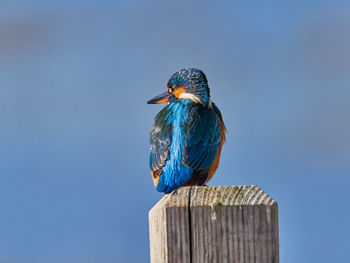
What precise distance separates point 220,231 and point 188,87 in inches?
142

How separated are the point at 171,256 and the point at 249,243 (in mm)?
253

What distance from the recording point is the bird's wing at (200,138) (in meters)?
4.56

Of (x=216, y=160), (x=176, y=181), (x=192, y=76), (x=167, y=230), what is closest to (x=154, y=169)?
(x=176, y=181)

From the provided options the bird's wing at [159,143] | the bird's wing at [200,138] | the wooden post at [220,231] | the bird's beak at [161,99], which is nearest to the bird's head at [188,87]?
the bird's beak at [161,99]

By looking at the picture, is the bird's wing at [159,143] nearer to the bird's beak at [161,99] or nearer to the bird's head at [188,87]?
the bird's head at [188,87]

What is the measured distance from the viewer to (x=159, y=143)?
185 inches

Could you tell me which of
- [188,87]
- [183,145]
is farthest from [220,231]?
[188,87]

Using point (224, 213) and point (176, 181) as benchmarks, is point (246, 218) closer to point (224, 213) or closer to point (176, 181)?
point (224, 213)

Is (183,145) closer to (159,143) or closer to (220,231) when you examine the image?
(159,143)

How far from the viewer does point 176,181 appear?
4.49 m

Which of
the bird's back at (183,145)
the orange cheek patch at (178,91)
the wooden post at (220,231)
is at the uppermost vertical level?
the orange cheek patch at (178,91)

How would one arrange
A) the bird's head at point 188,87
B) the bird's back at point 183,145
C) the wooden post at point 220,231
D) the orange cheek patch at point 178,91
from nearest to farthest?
1. the wooden post at point 220,231
2. the bird's back at point 183,145
3. the bird's head at point 188,87
4. the orange cheek patch at point 178,91

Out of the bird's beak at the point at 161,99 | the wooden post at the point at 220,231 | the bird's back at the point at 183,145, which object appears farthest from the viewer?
the bird's beak at the point at 161,99

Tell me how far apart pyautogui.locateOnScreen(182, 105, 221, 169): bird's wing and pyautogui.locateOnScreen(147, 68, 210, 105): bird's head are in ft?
0.93
